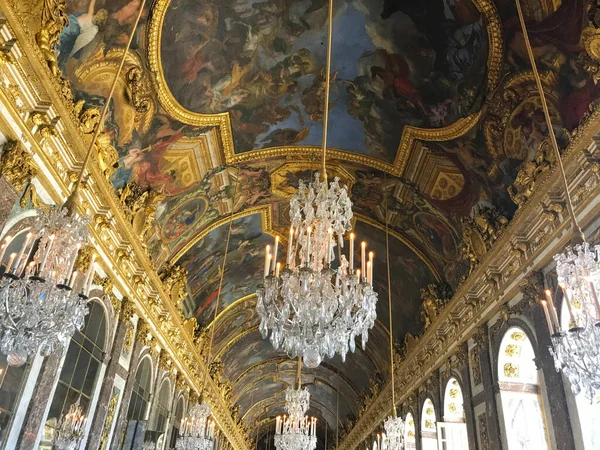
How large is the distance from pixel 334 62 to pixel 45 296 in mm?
7499

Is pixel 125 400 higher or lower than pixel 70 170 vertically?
lower

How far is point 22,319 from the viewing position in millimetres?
4574

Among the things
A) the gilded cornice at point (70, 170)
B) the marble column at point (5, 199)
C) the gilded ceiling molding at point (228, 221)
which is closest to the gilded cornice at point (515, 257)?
the gilded ceiling molding at point (228, 221)

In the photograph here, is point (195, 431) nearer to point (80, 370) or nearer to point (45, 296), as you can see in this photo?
point (80, 370)

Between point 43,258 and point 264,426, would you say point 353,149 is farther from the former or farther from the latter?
point 264,426

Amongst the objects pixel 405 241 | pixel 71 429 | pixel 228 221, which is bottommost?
pixel 71 429

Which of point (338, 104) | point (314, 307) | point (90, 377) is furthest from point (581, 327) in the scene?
point (90, 377)

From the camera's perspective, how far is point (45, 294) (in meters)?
4.66

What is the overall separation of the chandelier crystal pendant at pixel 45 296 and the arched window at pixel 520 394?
788cm

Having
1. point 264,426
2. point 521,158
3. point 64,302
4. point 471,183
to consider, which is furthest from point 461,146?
point 264,426

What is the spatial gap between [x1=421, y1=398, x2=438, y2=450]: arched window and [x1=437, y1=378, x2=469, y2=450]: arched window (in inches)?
65.9

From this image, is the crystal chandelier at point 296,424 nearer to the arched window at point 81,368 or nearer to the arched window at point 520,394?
the arched window at point 81,368

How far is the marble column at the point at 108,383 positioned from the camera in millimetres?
9422

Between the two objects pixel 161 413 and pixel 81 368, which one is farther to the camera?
pixel 161 413
